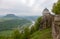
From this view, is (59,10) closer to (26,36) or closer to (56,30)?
(26,36)

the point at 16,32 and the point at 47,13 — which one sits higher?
the point at 47,13

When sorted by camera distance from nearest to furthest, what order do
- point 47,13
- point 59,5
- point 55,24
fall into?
point 55,24 < point 59,5 < point 47,13

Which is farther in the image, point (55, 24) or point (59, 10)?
point (59, 10)

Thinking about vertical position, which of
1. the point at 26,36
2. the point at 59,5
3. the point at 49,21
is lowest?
the point at 26,36

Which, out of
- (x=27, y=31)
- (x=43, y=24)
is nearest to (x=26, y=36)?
(x=27, y=31)

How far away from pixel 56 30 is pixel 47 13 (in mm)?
43700

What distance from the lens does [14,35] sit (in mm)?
59219

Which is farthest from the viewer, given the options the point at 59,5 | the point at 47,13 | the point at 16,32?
the point at 47,13

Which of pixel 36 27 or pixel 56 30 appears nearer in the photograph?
pixel 56 30

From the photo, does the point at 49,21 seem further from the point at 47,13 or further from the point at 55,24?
the point at 55,24

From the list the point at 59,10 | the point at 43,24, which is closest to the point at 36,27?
the point at 43,24

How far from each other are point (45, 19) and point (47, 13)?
10.7ft

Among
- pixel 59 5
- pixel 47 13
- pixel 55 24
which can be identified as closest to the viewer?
pixel 55 24

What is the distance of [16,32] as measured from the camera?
58.8 meters
